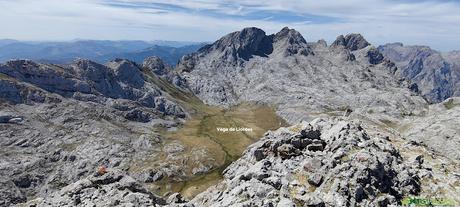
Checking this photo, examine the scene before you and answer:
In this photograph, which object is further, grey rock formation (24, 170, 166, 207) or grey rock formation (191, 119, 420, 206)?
grey rock formation (191, 119, 420, 206)

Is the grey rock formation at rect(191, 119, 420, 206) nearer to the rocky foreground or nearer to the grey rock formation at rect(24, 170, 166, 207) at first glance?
the rocky foreground

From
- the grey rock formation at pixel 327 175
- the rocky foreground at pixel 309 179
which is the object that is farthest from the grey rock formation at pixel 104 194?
the grey rock formation at pixel 327 175

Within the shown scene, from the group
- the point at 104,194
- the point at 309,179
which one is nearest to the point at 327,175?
the point at 309,179

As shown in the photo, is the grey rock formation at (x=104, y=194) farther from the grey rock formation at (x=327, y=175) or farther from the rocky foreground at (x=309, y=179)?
the grey rock formation at (x=327, y=175)

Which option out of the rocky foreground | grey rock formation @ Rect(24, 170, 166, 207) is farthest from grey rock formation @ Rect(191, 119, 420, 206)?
grey rock formation @ Rect(24, 170, 166, 207)

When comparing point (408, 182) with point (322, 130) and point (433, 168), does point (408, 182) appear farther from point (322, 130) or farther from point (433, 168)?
point (322, 130)

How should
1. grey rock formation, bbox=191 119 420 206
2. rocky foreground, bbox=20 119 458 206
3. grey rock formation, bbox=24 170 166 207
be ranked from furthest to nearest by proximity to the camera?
grey rock formation, bbox=191 119 420 206 → rocky foreground, bbox=20 119 458 206 → grey rock formation, bbox=24 170 166 207

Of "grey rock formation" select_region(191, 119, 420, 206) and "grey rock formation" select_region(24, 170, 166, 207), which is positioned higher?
"grey rock formation" select_region(24, 170, 166, 207)

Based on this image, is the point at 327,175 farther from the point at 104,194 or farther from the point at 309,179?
the point at 104,194

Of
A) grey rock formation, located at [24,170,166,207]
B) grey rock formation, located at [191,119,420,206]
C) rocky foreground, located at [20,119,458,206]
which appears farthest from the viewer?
grey rock formation, located at [191,119,420,206]
